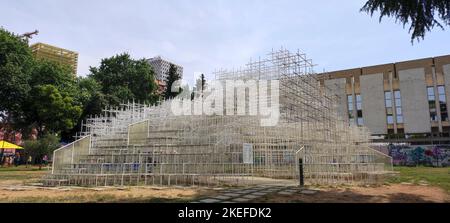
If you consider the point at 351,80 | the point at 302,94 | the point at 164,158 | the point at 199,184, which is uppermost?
the point at 351,80

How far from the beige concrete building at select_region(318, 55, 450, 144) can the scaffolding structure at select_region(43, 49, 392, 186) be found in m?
25.7

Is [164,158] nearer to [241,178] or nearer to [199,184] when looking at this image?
[199,184]

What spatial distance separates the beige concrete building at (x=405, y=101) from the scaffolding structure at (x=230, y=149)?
25729 mm

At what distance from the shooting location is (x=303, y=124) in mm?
18750

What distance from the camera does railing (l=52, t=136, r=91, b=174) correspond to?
51.0 feet

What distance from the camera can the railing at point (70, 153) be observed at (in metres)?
15.6

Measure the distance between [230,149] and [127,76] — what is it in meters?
29.1

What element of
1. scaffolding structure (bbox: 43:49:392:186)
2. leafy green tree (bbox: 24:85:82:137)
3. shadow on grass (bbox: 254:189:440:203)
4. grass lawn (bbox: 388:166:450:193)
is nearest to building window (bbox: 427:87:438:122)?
grass lawn (bbox: 388:166:450:193)

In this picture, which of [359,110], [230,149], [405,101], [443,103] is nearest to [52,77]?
[230,149]

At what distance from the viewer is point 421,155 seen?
130 ft

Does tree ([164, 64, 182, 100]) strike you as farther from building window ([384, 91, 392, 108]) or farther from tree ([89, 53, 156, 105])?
building window ([384, 91, 392, 108])

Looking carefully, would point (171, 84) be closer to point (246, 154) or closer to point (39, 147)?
point (39, 147)

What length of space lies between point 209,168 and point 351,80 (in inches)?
1711

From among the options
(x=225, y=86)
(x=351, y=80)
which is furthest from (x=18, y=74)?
(x=351, y=80)
